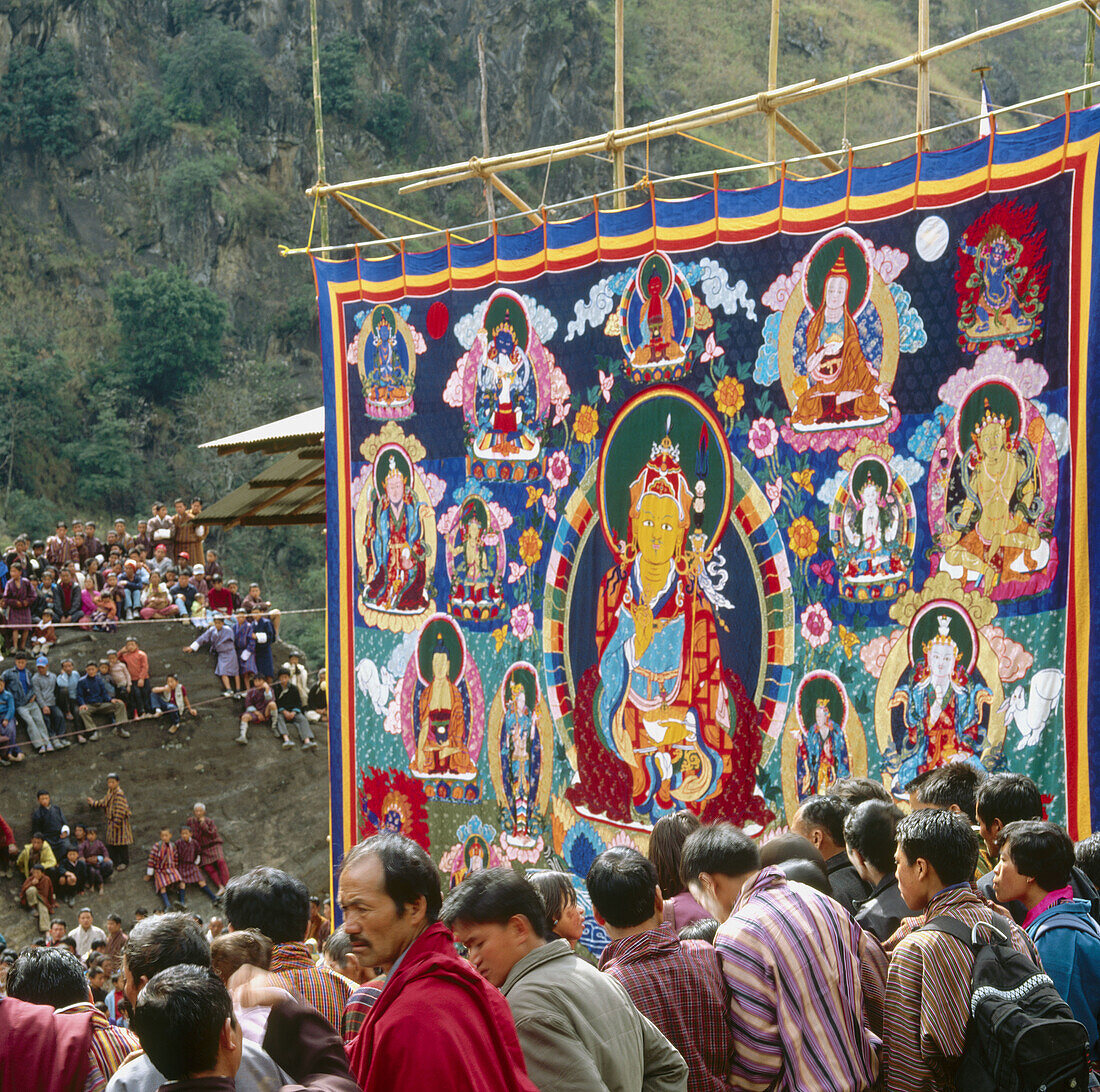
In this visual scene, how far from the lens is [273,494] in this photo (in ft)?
39.4

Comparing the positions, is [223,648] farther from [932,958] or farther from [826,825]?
[932,958]

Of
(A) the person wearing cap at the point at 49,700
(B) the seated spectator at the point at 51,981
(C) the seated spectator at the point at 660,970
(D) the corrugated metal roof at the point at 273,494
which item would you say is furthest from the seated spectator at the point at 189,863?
(C) the seated spectator at the point at 660,970

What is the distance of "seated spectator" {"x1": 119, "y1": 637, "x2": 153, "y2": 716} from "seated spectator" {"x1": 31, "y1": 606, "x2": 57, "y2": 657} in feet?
2.77

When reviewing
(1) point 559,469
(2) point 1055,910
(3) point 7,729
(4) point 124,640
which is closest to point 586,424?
(1) point 559,469

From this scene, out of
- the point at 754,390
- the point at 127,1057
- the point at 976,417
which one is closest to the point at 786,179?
the point at 754,390

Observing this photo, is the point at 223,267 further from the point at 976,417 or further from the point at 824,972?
the point at 824,972

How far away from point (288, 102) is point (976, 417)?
40.8 m

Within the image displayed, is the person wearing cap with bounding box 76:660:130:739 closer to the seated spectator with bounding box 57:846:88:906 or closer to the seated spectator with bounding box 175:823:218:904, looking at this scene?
the seated spectator with bounding box 175:823:218:904

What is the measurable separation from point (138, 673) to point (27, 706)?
1630mm

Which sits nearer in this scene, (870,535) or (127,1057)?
(127,1057)

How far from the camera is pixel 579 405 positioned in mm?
8586

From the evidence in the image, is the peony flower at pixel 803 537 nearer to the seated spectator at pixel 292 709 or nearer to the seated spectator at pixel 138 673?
the seated spectator at pixel 138 673

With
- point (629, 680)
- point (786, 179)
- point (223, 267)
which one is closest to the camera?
point (786, 179)

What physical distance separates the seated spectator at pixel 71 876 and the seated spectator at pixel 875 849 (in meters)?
12.4
